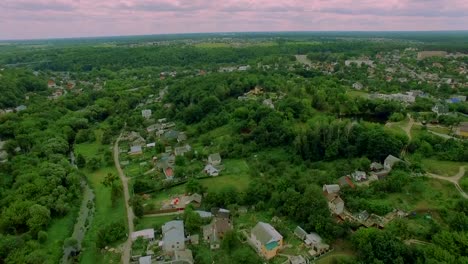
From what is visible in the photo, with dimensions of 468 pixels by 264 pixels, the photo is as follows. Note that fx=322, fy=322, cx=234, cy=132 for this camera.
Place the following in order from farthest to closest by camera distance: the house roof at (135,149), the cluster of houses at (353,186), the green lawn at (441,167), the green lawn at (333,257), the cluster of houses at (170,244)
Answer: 1. the house roof at (135,149)
2. the green lawn at (441,167)
3. the cluster of houses at (353,186)
4. the cluster of houses at (170,244)
5. the green lawn at (333,257)

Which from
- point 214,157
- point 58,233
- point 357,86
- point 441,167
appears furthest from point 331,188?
point 357,86

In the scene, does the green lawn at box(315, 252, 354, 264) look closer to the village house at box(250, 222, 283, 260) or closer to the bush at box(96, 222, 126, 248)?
the village house at box(250, 222, 283, 260)

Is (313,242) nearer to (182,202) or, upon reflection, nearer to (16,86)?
(182,202)

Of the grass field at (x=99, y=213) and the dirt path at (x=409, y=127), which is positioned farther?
the dirt path at (x=409, y=127)

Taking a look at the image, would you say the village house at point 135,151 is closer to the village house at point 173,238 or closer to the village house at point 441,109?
the village house at point 173,238

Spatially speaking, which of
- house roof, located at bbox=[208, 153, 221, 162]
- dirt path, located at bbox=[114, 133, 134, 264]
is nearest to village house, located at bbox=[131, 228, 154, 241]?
dirt path, located at bbox=[114, 133, 134, 264]

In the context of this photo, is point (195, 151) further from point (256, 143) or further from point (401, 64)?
point (401, 64)

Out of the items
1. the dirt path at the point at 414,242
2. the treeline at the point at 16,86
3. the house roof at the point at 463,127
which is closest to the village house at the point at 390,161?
the dirt path at the point at 414,242

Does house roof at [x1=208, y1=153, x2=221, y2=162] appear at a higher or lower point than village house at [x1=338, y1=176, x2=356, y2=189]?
lower
